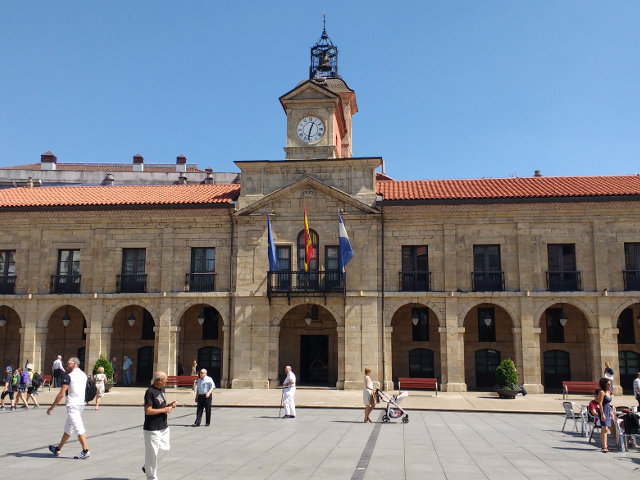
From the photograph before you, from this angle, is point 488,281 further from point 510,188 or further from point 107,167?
point 107,167

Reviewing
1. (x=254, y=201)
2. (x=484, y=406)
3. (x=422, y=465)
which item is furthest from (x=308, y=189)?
(x=422, y=465)

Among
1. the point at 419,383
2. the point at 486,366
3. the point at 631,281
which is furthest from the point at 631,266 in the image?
the point at 419,383

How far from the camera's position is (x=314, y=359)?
29.5 m

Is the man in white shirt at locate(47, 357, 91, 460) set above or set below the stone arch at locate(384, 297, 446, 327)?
below

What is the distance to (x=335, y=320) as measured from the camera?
29.1 m

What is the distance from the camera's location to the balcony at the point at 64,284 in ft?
95.1

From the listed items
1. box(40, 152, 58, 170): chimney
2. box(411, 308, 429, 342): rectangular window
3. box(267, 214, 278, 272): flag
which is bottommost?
box(411, 308, 429, 342): rectangular window

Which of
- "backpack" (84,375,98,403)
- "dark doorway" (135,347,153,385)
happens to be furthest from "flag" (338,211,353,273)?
"backpack" (84,375,98,403)

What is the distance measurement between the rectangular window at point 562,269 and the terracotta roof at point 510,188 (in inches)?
96.3

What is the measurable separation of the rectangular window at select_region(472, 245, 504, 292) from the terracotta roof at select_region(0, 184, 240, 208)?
11875 millimetres

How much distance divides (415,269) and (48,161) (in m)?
44.9

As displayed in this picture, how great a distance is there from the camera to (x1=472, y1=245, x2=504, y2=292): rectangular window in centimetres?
2702

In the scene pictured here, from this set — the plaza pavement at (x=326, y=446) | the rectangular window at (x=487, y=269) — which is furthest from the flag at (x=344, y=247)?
the plaza pavement at (x=326, y=446)

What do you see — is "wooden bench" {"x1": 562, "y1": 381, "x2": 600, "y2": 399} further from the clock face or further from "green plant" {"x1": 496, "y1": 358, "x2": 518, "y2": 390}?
the clock face
